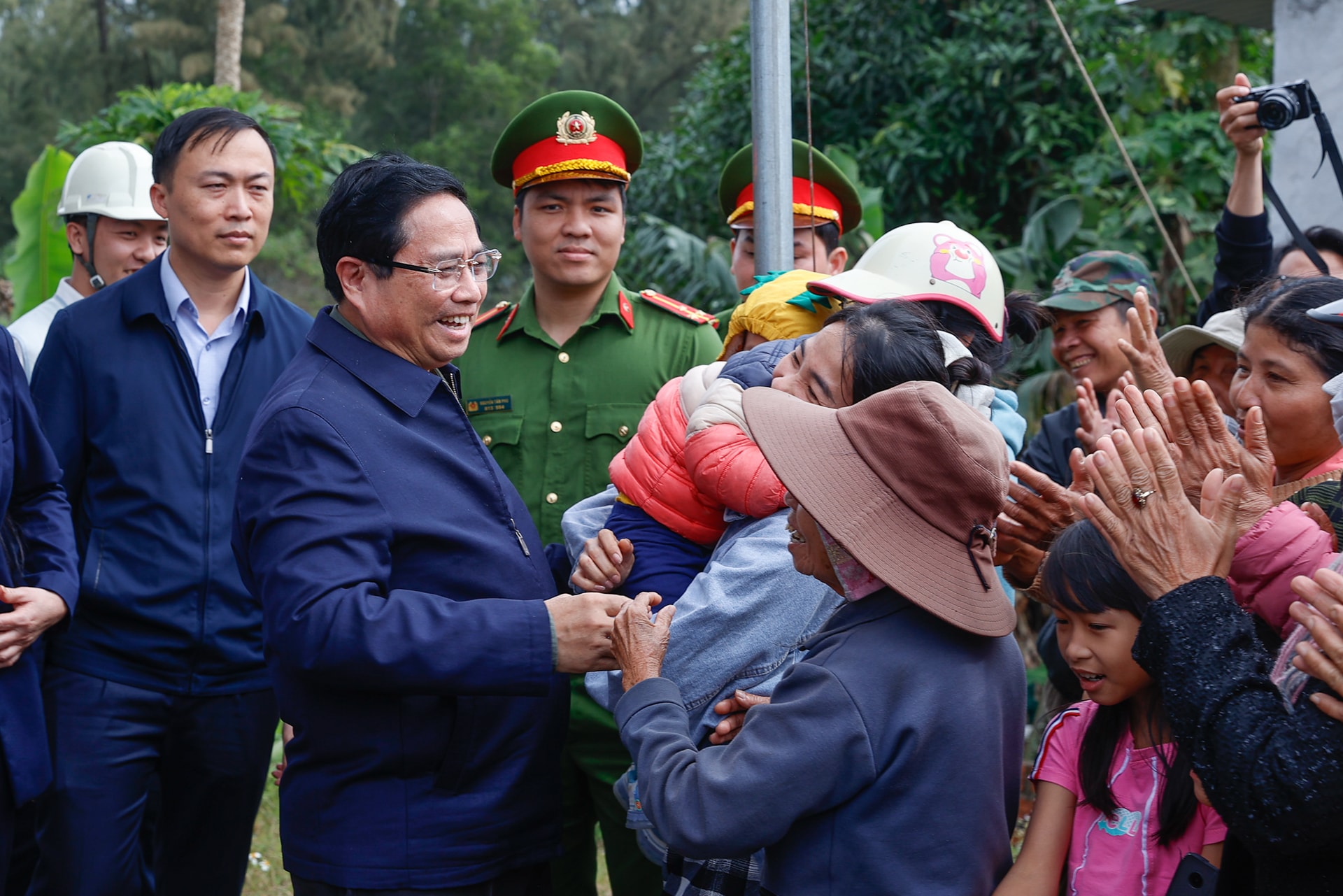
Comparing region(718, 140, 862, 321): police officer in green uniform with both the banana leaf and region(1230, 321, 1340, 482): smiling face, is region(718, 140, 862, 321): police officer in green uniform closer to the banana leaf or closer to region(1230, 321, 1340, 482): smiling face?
region(1230, 321, 1340, 482): smiling face

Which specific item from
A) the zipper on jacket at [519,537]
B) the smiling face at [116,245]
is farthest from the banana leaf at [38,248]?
the zipper on jacket at [519,537]

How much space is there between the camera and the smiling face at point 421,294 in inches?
88.7

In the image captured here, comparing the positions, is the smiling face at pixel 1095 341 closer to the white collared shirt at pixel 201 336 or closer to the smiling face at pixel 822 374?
the smiling face at pixel 822 374

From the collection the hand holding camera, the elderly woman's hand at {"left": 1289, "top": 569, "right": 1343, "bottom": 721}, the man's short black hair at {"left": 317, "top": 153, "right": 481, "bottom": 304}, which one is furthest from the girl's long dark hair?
the hand holding camera

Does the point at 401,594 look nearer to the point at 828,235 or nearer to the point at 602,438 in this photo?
the point at 602,438

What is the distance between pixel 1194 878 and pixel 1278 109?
2.16 m

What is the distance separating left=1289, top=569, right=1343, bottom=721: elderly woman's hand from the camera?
1.51m

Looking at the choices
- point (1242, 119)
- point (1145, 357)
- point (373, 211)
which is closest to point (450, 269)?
point (373, 211)

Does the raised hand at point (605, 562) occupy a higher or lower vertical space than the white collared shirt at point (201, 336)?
lower

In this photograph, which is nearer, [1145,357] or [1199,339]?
[1145,357]

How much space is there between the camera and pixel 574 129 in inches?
131

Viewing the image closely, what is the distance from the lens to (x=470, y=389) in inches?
132

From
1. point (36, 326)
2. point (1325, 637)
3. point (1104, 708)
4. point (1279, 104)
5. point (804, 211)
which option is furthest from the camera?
point (804, 211)

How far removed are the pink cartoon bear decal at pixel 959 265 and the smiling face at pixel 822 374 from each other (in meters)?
0.43
